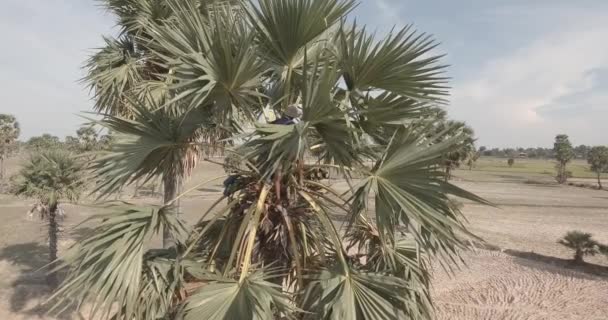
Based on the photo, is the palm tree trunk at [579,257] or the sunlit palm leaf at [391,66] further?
the palm tree trunk at [579,257]

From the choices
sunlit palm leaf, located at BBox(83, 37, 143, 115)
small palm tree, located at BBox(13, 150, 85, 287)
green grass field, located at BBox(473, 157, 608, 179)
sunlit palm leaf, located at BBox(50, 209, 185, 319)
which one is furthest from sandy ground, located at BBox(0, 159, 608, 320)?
green grass field, located at BBox(473, 157, 608, 179)

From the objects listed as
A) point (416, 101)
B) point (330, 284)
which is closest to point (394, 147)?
point (416, 101)

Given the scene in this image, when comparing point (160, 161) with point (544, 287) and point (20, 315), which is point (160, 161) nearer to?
point (20, 315)

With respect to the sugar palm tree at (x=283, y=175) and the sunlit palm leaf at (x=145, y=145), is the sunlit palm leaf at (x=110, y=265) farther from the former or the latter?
the sunlit palm leaf at (x=145, y=145)

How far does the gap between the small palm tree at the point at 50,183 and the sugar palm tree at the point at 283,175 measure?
9.78m

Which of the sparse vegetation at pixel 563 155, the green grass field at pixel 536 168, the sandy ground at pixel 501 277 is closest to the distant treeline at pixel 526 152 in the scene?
the green grass field at pixel 536 168

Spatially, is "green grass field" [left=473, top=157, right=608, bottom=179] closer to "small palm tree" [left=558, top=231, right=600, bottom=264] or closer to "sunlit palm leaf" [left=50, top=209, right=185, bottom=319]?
"small palm tree" [left=558, top=231, right=600, bottom=264]

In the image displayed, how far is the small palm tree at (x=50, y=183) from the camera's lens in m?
12.0

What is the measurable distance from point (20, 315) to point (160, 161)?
31.2ft

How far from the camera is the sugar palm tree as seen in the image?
3.15m

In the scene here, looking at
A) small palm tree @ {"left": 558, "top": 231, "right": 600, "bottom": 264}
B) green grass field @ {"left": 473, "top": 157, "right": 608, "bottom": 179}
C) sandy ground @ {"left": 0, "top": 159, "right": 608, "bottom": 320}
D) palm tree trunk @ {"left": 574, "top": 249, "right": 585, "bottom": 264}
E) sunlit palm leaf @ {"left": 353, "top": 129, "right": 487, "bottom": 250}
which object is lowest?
sandy ground @ {"left": 0, "top": 159, "right": 608, "bottom": 320}

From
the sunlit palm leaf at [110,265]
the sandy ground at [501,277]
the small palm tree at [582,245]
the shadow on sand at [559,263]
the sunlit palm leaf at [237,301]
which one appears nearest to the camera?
the sunlit palm leaf at [237,301]

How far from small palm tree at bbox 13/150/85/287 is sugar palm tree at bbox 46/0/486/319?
9.78 meters

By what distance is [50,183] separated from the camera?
480 inches
